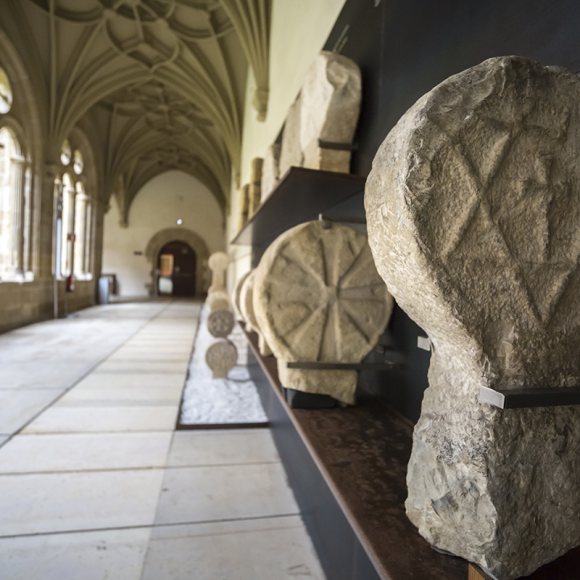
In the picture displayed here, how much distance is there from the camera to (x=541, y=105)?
73 cm

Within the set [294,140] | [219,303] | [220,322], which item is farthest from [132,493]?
[219,303]

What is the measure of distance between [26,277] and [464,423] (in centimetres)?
1011

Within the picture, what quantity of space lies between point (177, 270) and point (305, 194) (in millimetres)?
19745

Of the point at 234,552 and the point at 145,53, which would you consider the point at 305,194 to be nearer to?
the point at 234,552

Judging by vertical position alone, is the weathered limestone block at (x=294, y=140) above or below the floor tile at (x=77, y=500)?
above

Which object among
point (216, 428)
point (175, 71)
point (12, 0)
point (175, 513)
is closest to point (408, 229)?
point (175, 513)

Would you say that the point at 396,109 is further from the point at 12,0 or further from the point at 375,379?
the point at 12,0

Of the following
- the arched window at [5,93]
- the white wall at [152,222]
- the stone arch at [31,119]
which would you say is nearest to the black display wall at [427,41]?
the arched window at [5,93]

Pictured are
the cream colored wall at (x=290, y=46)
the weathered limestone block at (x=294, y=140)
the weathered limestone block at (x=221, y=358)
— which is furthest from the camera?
the weathered limestone block at (x=221, y=358)

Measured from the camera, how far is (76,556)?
168cm

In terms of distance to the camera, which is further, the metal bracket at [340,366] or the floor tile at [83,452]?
the floor tile at [83,452]

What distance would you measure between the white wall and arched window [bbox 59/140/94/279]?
239 inches

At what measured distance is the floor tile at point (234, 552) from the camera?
5.31 feet

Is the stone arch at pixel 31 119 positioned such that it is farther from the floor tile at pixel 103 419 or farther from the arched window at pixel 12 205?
the floor tile at pixel 103 419
